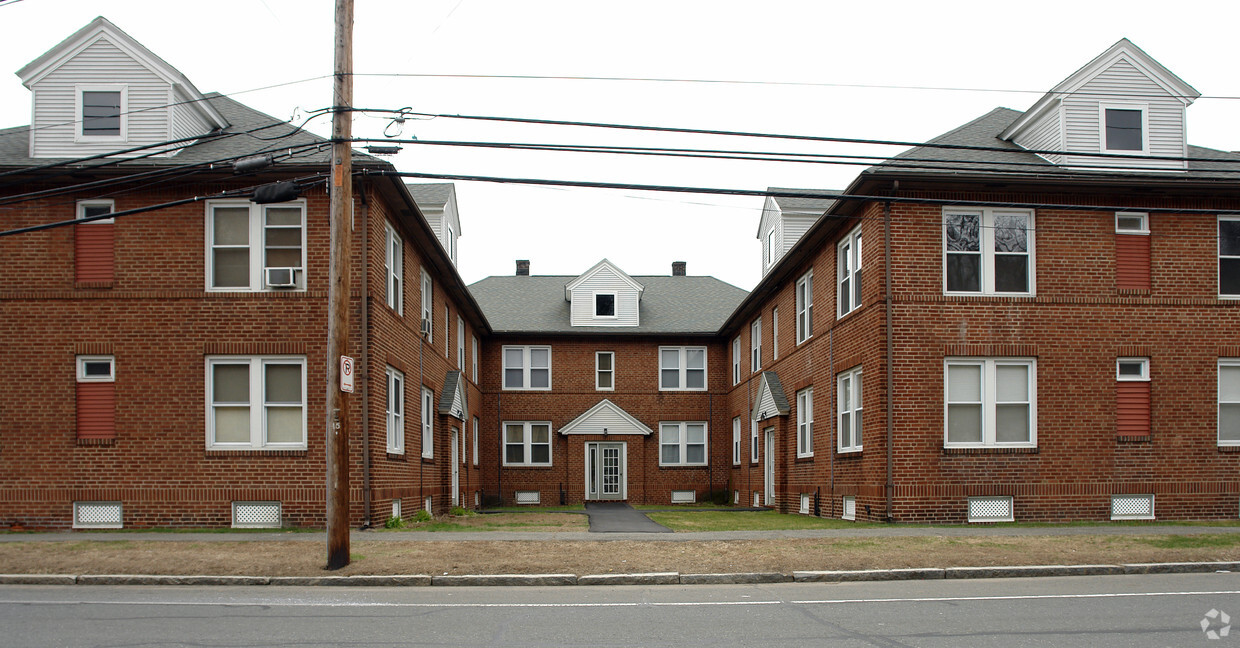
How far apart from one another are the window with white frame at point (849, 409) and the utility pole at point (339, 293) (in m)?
11.1

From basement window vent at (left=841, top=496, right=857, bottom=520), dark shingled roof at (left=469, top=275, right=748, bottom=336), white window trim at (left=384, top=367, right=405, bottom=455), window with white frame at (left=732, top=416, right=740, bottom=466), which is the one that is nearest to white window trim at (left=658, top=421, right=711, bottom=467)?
window with white frame at (left=732, top=416, right=740, bottom=466)

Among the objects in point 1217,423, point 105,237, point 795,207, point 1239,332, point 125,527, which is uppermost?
point 795,207

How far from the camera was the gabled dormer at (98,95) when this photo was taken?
1897 centimetres

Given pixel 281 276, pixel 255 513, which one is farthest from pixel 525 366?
pixel 255 513

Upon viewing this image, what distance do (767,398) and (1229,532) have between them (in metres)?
12.9

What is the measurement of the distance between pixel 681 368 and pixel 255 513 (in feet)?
68.2

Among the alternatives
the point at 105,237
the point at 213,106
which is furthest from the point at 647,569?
the point at 213,106

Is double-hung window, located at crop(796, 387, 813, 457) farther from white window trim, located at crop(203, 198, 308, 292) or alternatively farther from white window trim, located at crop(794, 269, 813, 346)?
white window trim, located at crop(203, 198, 308, 292)

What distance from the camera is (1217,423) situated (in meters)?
19.4

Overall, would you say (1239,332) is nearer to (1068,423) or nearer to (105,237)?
(1068,423)

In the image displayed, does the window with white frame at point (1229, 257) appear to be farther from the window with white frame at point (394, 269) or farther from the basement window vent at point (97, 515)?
the basement window vent at point (97, 515)

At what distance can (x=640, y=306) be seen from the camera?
38594mm

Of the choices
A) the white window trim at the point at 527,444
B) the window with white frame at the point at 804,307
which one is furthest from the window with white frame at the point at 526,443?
the window with white frame at the point at 804,307

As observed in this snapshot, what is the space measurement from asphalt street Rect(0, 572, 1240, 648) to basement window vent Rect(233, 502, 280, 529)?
5980 mm
